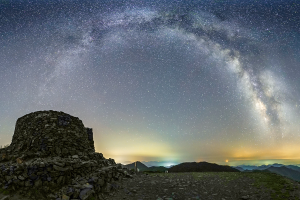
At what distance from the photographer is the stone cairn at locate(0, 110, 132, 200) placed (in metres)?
10.6

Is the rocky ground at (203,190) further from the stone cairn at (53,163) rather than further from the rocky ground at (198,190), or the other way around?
the stone cairn at (53,163)

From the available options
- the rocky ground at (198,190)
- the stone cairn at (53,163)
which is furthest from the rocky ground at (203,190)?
the stone cairn at (53,163)

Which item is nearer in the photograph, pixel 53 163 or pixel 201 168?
pixel 53 163

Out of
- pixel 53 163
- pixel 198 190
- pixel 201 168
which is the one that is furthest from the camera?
pixel 201 168

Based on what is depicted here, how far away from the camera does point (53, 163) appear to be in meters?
11.7

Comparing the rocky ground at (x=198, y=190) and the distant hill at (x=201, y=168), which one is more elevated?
the distant hill at (x=201, y=168)

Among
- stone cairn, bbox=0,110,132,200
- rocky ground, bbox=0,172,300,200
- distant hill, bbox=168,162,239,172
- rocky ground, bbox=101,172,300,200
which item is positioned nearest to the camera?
stone cairn, bbox=0,110,132,200

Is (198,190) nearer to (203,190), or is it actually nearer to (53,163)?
(203,190)

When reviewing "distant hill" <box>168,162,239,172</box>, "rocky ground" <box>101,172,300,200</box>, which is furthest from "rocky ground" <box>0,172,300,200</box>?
"distant hill" <box>168,162,239,172</box>

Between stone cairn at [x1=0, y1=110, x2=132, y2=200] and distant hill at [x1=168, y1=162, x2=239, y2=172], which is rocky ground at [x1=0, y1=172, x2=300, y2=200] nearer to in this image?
stone cairn at [x1=0, y1=110, x2=132, y2=200]

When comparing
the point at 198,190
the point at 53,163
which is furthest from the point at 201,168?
the point at 53,163

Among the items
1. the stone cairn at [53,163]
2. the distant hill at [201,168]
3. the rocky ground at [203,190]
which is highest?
the stone cairn at [53,163]

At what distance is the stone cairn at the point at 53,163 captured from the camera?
10.6 m

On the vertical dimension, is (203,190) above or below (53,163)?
below
